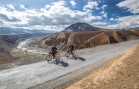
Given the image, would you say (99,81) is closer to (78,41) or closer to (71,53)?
(71,53)

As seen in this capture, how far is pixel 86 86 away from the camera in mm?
12906

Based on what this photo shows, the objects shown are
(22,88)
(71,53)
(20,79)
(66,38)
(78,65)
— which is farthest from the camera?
(66,38)

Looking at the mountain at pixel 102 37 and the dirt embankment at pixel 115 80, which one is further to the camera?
the mountain at pixel 102 37

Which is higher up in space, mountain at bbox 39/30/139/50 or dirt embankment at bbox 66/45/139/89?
dirt embankment at bbox 66/45/139/89

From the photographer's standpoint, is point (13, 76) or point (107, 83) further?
point (13, 76)

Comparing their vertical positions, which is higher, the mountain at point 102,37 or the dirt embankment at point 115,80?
the dirt embankment at point 115,80

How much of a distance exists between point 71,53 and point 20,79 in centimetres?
1196

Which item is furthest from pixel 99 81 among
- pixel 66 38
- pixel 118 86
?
pixel 66 38

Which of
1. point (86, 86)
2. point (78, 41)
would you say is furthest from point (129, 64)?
point (78, 41)

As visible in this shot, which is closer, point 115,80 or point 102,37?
point 115,80

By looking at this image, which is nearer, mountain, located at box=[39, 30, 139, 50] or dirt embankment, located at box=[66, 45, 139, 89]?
dirt embankment, located at box=[66, 45, 139, 89]

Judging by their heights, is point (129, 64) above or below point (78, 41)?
above

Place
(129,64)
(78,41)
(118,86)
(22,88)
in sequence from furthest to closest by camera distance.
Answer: (78,41) < (129,64) < (22,88) < (118,86)

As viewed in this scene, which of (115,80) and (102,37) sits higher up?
(115,80)
